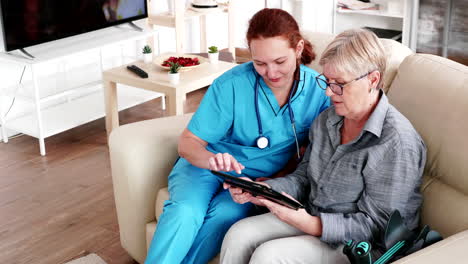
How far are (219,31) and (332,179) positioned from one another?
348 centimetres

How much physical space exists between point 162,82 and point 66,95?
100 centimetres

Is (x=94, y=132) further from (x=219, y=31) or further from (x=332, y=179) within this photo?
(x=332, y=179)

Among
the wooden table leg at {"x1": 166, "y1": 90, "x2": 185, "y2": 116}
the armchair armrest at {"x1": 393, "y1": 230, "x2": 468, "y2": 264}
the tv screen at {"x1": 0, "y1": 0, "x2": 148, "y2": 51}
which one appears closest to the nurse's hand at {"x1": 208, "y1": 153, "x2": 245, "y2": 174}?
the armchair armrest at {"x1": 393, "y1": 230, "x2": 468, "y2": 264}

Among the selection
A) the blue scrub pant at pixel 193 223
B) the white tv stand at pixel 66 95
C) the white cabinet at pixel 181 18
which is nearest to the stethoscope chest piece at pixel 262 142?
the blue scrub pant at pixel 193 223

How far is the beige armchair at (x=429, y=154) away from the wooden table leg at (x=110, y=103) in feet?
3.97

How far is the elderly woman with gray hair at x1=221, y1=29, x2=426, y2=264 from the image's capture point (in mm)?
1642

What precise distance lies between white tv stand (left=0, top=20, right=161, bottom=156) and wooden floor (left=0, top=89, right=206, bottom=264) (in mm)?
111

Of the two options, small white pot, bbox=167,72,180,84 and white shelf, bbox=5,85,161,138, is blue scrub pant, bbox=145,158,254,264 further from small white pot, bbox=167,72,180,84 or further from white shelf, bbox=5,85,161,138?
white shelf, bbox=5,85,161,138

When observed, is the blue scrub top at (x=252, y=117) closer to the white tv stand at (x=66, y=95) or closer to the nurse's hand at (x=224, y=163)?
the nurse's hand at (x=224, y=163)

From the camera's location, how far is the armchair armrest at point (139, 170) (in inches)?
85.2

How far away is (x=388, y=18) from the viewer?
5352 millimetres

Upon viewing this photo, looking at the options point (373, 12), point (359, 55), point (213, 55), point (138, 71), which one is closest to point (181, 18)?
point (213, 55)

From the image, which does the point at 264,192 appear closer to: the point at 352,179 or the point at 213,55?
the point at 352,179

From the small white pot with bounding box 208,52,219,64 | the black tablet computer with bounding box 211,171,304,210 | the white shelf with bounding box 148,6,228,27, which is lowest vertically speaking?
the small white pot with bounding box 208,52,219,64
